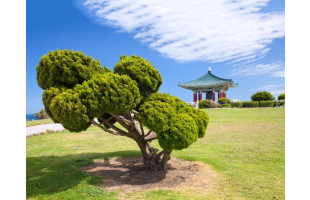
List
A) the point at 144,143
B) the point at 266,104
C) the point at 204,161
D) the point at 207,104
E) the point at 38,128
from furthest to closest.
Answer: the point at 207,104
the point at 266,104
the point at 38,128
the point at 204,161
the point at 144,143

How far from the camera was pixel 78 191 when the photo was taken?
17.5 ft

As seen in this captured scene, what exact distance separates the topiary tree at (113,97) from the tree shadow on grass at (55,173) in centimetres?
168

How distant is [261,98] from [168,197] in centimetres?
3498

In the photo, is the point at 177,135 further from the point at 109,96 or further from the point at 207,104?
the point at 207,104

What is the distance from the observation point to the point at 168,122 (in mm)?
5430

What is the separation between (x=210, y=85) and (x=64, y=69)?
120ft

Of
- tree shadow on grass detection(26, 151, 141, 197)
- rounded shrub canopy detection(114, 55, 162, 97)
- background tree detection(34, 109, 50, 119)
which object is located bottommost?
tree shadow on grass detection(26, 151, 141, 197)

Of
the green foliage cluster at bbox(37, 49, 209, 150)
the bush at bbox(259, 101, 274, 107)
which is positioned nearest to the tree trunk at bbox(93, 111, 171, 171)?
the green foliage cluster at bbox(37, 49, 209, 150)

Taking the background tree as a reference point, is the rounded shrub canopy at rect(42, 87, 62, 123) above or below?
above

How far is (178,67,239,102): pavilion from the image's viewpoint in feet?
131

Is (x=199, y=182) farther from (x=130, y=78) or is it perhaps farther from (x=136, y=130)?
(x=130, y=78)

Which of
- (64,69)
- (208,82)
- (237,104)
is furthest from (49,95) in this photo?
(208,82)

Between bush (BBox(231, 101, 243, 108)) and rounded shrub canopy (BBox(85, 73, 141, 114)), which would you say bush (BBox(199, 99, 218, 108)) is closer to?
bush (BBox(231, 101, 243, 108))
